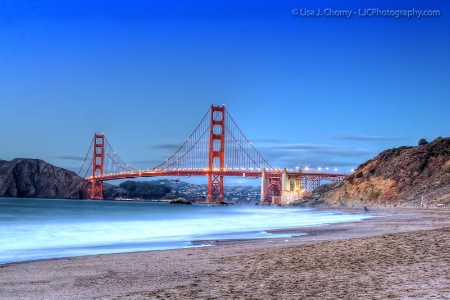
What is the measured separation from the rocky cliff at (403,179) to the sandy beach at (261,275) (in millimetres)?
28448

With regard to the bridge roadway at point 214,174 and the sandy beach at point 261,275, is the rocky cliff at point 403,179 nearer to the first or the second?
the bridge roadway at point 214,174

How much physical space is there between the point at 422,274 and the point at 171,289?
2718mm

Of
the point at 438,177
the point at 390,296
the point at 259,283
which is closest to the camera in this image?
the point at 390,296

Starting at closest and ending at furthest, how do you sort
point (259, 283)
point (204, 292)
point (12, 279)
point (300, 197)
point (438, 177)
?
1. point (204, 292)
2. point (259, 283)
3. point (12, 279)
4. point (438, 177)
5. point (300, 197)

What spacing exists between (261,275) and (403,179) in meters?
45.6

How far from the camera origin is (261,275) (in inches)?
264

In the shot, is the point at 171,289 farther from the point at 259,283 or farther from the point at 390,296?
the point at 390,296

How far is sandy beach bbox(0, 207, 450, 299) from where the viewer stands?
5.53m

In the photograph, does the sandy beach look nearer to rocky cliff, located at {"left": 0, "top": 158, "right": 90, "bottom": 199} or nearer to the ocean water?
the ocean water

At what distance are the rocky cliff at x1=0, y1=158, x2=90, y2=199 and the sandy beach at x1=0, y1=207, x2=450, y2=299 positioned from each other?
112 metres

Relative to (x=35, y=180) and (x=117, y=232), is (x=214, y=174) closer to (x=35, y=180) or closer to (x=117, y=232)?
(x=117, y=232)

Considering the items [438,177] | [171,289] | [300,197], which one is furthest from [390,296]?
[300,197]

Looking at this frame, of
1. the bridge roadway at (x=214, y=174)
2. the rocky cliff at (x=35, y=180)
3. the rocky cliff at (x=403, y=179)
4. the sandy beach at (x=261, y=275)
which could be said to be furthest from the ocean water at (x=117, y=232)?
the rocky cliff at (x=35, y=180)

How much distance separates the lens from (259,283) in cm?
612
